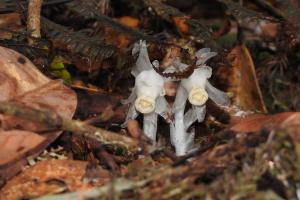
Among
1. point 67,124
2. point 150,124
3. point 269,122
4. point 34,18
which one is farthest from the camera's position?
point 34,18

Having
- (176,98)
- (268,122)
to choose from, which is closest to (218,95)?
(176,98)

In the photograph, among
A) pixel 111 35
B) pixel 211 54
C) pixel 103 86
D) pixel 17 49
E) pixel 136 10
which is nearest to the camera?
pixel 211 54

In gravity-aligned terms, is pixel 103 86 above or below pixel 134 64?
below

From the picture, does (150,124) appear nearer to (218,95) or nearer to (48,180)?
(218,95)

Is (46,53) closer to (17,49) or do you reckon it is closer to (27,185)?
(17,49)

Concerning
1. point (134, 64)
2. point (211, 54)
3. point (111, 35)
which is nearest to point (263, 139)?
point (211, 54)

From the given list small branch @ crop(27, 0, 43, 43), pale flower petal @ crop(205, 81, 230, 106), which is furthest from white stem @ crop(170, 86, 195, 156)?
small branch @ crop(27, 0, 43, 43)
